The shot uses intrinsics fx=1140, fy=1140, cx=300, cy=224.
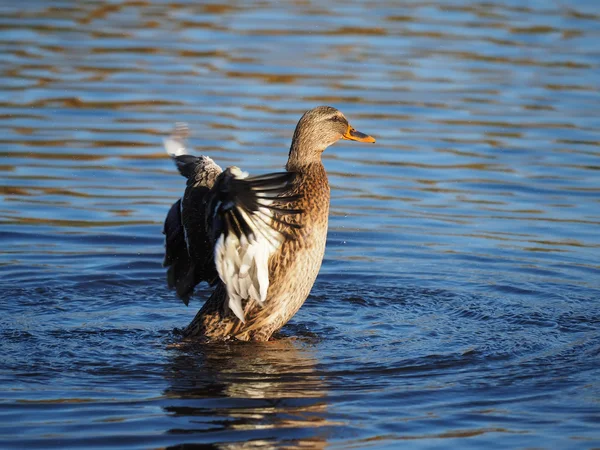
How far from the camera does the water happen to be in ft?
19.3

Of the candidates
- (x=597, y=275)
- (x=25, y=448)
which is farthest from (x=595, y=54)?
(x=25, y=448)

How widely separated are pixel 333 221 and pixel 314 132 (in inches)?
108

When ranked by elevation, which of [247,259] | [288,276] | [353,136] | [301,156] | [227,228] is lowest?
[288,276]

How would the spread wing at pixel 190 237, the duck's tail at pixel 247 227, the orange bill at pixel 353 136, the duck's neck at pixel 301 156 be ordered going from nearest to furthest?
the duck's tail at pixel 247 227 → the spread wing at pixel 190 237 → the duck's neck at pixel 301 156 → the orange bill at pixel 353 136

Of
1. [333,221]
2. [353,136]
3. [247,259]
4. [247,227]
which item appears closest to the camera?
[247,227]

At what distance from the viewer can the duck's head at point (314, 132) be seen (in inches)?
288

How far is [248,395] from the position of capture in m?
6.11

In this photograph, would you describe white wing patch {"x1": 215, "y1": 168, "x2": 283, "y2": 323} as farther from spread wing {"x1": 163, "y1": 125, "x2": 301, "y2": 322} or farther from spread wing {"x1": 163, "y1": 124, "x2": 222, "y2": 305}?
spread wing {"x1": 163, "y1": 124, "x2": 222, "y2": 305}

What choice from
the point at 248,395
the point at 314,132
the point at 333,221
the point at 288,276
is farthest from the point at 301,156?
the point at 333,221

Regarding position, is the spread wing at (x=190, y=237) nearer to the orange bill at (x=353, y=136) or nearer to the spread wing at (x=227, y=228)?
the spread wing at (x=227, y=228)

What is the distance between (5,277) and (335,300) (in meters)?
2.45

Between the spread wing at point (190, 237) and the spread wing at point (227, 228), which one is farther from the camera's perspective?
the spread wing at point (190, 237)

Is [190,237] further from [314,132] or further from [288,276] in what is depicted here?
[314,132]

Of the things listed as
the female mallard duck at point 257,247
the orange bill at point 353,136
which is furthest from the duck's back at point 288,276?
the orange bill at point 353,136
